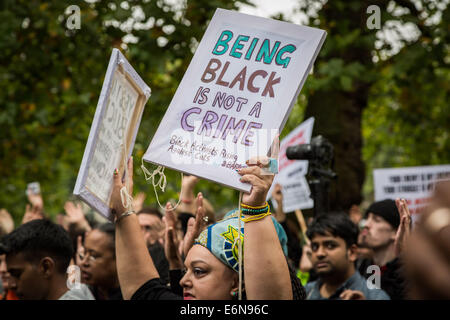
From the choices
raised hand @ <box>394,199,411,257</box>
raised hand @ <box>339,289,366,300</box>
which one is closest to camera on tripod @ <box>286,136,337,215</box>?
raised hand @ <box>339,289,366,300</box>

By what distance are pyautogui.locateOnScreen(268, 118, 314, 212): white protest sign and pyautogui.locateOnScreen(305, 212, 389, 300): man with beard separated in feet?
4.68

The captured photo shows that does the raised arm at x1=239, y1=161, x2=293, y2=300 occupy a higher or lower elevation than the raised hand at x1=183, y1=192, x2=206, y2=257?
lower

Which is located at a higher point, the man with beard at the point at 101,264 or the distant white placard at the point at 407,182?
the distant white placard at the point at 407,182

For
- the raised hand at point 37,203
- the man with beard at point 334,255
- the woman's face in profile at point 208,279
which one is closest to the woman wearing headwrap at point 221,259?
the woman's face in profile at point 208,279

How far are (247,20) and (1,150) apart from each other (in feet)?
23.4

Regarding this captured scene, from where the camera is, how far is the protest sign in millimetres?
2703

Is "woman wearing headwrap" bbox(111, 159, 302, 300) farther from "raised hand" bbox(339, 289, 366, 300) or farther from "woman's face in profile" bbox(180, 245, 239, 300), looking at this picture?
"raised hand" bbox(339, 289, 366, 300)

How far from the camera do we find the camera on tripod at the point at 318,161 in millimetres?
4445

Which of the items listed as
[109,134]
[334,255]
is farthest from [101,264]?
Result: [109,134]

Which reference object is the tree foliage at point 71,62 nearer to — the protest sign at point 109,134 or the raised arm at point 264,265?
the protest sign at point 109,134

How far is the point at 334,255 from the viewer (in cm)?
447

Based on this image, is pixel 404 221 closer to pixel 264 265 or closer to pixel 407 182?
pixel 264 265

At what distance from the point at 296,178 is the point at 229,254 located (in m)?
3.72
